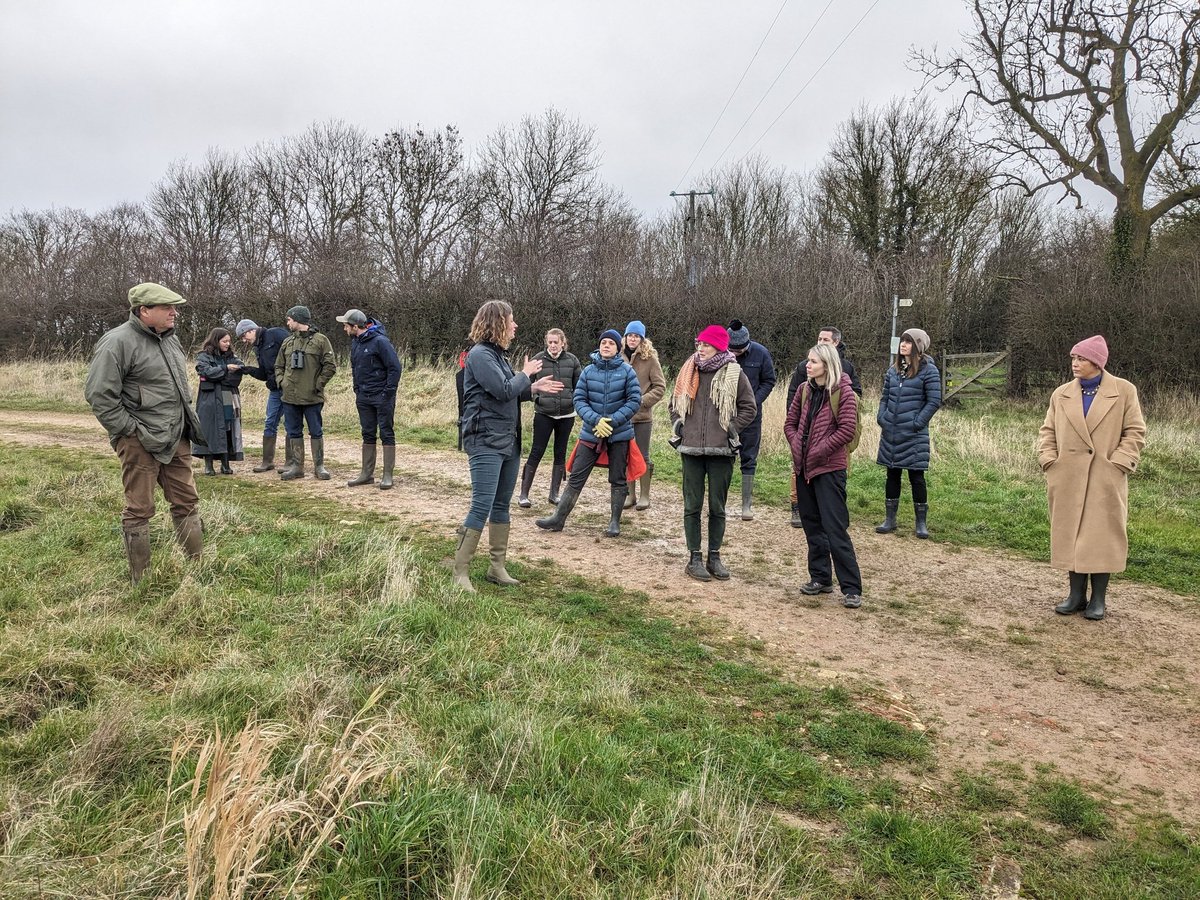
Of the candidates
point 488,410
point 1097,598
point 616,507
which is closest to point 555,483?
point 616,507

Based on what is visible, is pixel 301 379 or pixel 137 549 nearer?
pixel 137 549

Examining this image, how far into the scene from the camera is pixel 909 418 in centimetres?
820

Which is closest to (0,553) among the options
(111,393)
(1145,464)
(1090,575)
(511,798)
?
(111,393)

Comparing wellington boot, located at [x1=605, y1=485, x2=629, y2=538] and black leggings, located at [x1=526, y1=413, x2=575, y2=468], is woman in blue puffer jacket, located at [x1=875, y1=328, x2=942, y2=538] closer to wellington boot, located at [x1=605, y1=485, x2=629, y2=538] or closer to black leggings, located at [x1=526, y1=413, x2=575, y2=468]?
wellington boot, located at [x1=605, y1=485, x2=629, y2=538]

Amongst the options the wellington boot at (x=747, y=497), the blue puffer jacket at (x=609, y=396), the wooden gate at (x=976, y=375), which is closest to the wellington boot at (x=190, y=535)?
the blue puffer jacket at (x=609, y=396)

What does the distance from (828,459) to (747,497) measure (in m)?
3.07

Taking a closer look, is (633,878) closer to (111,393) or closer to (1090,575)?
(111,393)

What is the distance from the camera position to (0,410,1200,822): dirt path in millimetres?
4090

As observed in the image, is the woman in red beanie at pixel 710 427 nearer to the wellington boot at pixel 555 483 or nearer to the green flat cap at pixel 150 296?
the wellington boot at pixel 555 483

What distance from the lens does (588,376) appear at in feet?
26.7

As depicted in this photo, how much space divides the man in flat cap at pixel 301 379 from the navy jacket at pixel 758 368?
5068mm

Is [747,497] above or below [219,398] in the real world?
below

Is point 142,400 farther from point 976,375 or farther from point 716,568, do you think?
point 976,375

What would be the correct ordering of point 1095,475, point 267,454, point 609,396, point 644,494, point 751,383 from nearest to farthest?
point 1095,475 < point 609,396 < point 751,383 < point 644,494 < point 267,454
